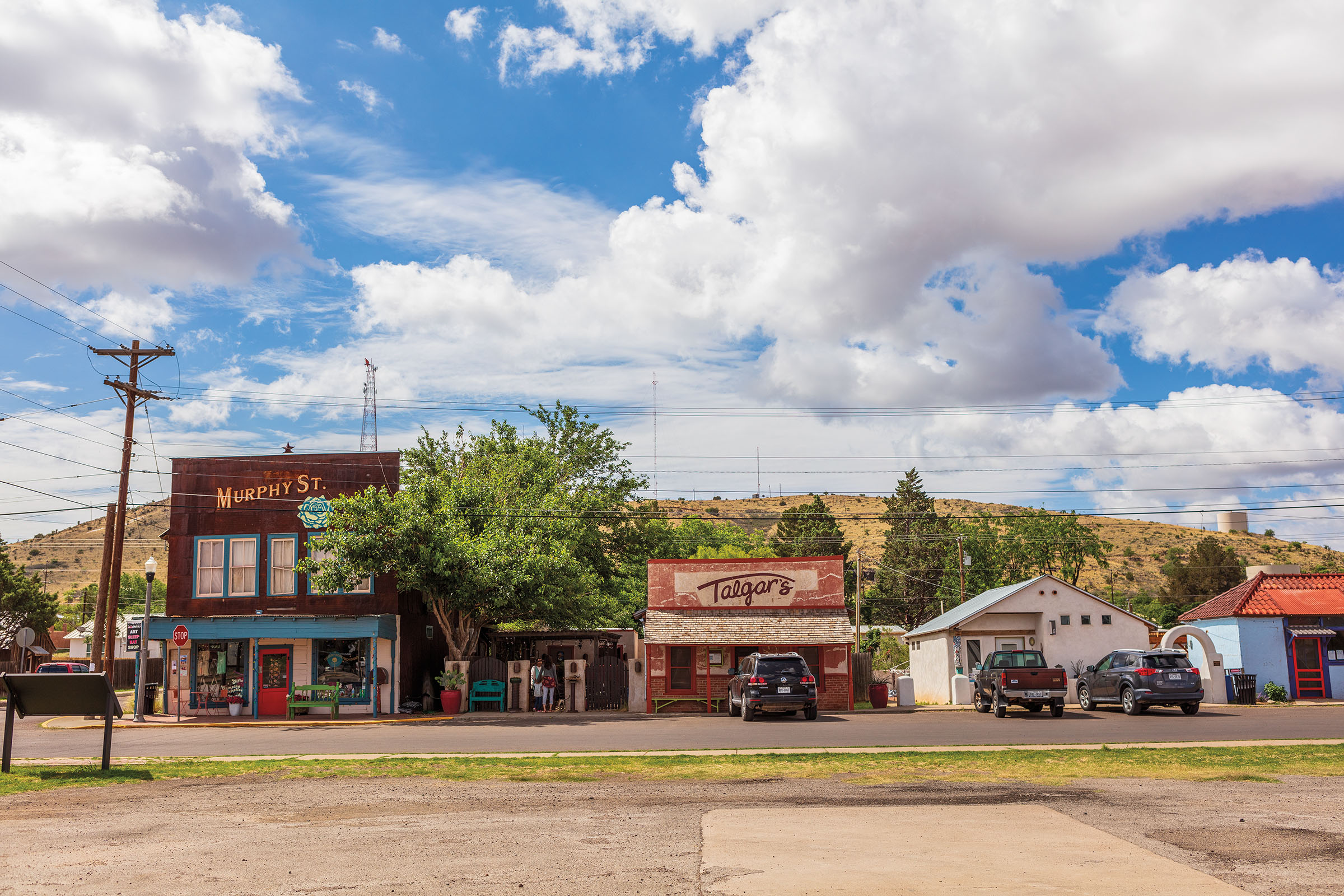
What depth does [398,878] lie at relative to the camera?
788cm

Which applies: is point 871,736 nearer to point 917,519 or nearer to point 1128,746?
point 1128,746

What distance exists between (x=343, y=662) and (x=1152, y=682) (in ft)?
Result: 78.0

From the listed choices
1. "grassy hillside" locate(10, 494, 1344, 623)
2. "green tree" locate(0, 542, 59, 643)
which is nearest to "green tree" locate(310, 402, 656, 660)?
"green tree" locate(0, 542, 59, 643)

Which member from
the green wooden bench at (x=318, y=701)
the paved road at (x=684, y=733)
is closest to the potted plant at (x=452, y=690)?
the paved road at (x=684, y=733)

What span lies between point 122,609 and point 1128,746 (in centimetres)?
9935

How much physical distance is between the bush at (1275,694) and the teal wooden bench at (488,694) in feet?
83.6

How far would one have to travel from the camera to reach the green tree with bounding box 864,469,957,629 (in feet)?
255

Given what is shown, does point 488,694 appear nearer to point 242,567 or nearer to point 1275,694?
point 242,567

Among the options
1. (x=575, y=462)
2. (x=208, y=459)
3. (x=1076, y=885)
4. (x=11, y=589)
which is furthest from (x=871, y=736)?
(x=11, y=589)

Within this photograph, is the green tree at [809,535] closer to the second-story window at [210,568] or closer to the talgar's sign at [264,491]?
the talgar's sign at [264,491]

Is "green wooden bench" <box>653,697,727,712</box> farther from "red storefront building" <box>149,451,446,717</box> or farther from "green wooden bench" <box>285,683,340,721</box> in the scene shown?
"green wooden bench" <box>285,683,340,721</box>

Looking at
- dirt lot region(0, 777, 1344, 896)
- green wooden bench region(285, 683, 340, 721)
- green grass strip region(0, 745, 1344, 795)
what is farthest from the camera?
green wooden bench region(285, 683, 340, 721)

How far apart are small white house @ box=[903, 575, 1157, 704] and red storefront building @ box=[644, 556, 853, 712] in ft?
26.8

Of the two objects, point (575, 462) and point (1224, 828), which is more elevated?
point (575, 462)
